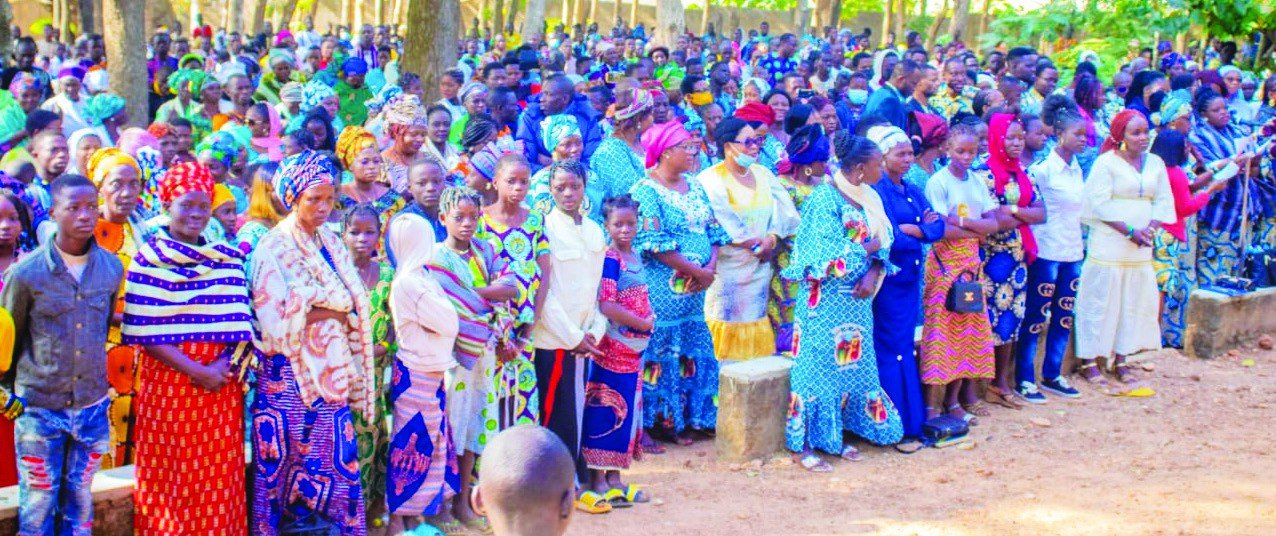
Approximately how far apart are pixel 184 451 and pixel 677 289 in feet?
9.90

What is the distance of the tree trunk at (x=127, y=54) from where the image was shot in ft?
39.3

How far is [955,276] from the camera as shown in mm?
7461

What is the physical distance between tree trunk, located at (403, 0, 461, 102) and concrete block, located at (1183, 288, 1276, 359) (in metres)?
7.59

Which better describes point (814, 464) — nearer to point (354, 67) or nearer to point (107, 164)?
point (107, 164)

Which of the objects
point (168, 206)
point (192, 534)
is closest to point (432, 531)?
point (192, 534)

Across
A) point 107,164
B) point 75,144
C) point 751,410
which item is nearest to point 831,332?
point 751,410

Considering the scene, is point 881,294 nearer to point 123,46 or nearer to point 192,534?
point 192,534

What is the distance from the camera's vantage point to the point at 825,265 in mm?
6707

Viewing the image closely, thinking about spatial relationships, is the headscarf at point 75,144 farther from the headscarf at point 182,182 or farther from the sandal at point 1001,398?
the sandal at point 1001,398

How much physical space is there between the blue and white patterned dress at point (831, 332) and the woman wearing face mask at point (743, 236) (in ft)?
1.35

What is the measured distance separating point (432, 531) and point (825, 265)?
2512 millimetres

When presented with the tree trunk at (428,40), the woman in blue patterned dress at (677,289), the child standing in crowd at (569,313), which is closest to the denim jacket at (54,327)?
the child standing in crowd at (569,313)

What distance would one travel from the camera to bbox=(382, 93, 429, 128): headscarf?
7.57 metres

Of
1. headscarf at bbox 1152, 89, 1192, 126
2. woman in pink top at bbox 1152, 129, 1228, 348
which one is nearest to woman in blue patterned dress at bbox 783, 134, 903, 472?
woman in pink top at bbox 1152, 129, 1228, 348
